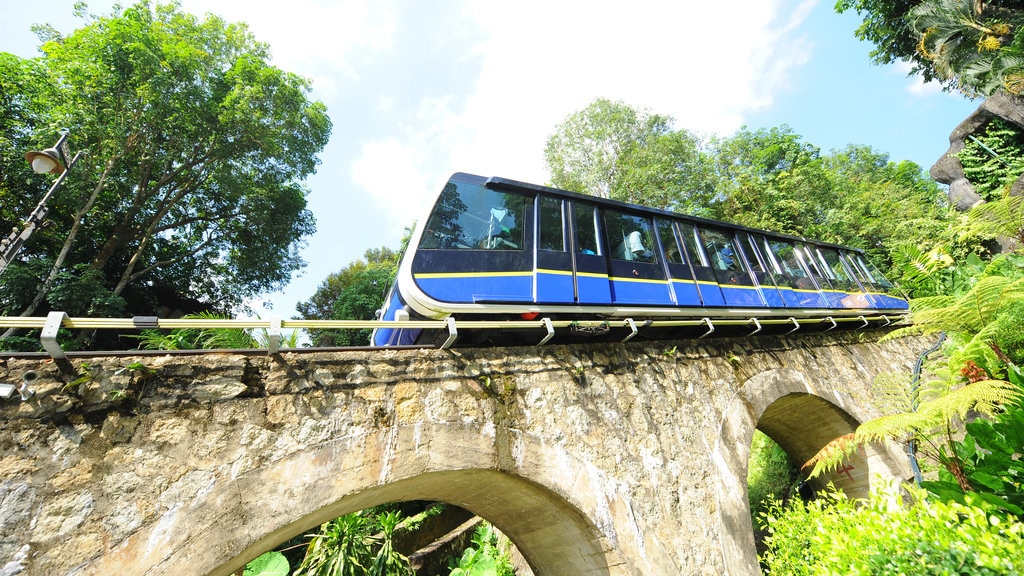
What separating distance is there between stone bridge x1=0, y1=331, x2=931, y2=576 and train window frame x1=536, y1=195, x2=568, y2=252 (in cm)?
118

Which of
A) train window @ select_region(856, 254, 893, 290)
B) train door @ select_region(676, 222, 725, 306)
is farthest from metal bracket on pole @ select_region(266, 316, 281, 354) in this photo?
train window @ select_region(856, 254, 893, 290)

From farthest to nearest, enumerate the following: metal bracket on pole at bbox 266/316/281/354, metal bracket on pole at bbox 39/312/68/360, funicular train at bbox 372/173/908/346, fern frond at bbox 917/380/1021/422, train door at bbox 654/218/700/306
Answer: train door at bbox 654/218/700/306 → funicular train at bbox 372/173/908/346 → fern frond at bbox 917/380/1021/422 → metal bracket on pole at bbox 266/316/281/354 → metal bracket on pole at bbox 39/312/68/360

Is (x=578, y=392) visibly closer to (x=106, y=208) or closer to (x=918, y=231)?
(x=106, y=208)

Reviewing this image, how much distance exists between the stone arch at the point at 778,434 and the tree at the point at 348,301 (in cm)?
983

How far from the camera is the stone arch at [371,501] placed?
201cm

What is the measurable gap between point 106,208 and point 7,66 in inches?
157

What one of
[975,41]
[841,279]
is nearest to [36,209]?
[841,279]

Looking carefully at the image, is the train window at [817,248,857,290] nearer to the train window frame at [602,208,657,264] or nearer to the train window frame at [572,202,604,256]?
the train window frame at [602,208,657,264]

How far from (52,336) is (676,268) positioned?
592 centimetres

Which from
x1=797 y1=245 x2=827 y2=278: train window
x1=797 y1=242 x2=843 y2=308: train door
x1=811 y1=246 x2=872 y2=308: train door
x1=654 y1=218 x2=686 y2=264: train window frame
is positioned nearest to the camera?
x1=654 y1=218 x2=686 y2=264: train window frame

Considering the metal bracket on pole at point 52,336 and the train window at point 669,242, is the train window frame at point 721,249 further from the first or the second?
the metal bracket on pole at point 52,336

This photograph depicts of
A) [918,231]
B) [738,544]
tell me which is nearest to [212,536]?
[738,544]

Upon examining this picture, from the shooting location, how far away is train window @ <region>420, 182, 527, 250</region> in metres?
3.99

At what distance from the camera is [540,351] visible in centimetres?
394
